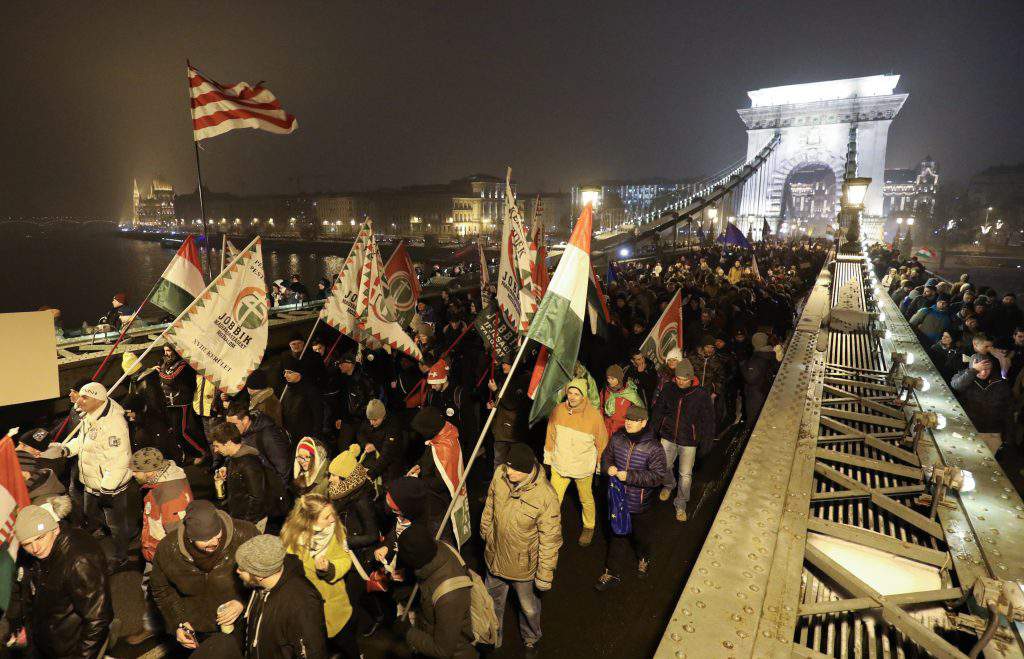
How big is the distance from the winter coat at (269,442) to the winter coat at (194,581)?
147 cm

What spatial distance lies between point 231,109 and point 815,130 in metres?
72.9

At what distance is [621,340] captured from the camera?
27.3ft

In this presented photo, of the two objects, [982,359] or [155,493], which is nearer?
[155,493]

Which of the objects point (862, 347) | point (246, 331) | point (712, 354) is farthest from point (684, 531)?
point (246, 331)

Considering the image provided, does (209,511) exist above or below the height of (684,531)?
above

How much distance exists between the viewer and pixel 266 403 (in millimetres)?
5918

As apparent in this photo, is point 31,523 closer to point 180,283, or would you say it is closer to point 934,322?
point 180,283

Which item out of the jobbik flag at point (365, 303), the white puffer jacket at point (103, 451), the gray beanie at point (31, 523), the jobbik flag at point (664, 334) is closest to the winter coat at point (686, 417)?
the jobbik flag at point (664, 334)

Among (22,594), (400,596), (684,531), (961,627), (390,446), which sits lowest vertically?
(684,531)

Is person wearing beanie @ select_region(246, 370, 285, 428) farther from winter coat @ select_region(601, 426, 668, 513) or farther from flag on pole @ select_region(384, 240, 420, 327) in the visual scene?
winter coat @ select_region(601, 426, 668, 513)

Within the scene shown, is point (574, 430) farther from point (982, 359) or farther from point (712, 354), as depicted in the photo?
point (982, 359)

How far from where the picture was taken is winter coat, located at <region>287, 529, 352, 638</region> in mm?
3236

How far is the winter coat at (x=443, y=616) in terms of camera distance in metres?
2.75

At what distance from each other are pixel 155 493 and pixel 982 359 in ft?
26.9
